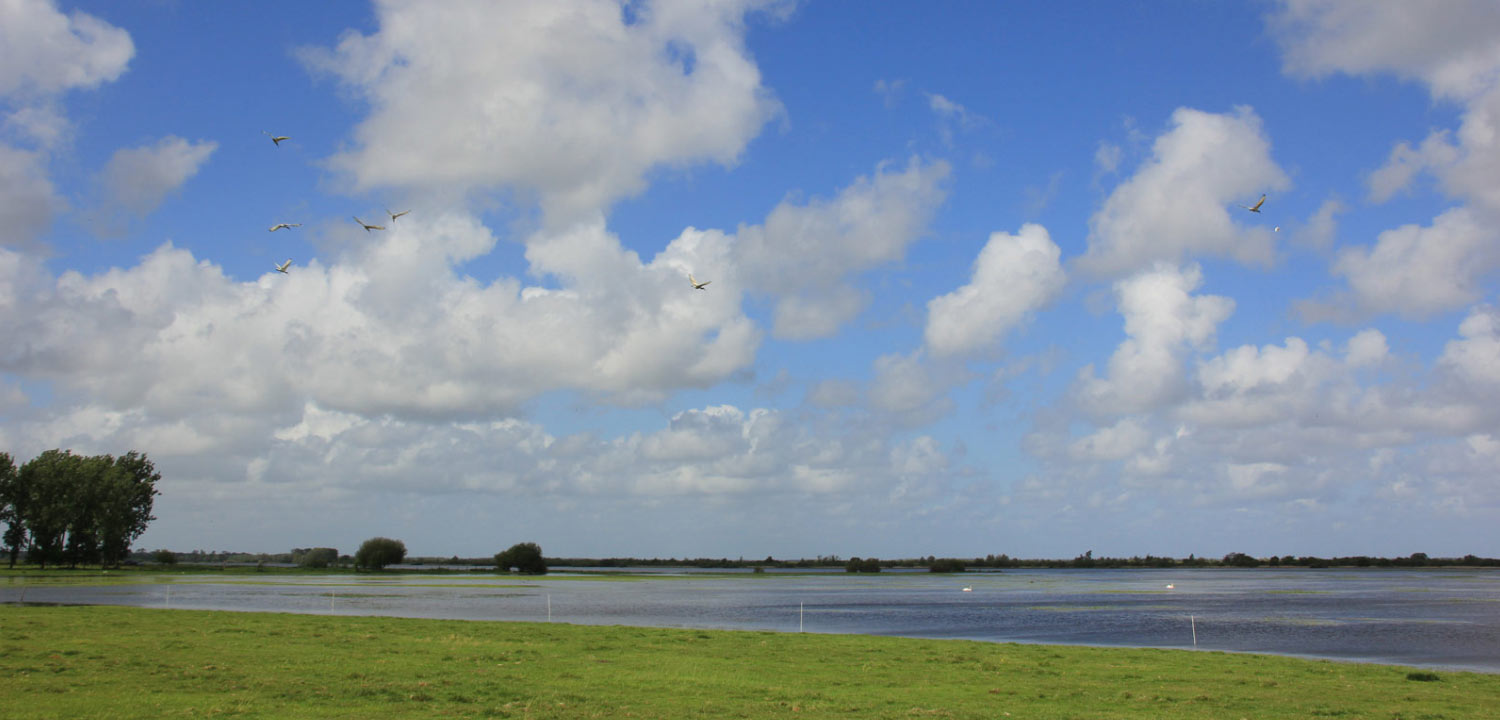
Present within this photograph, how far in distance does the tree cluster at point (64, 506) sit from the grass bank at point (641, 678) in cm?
10331

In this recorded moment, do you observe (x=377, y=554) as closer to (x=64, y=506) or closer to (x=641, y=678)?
(x=64, y=506)

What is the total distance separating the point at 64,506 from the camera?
395 feet

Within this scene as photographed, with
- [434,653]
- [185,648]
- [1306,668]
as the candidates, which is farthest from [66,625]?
[1306,668]

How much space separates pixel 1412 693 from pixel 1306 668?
5.80 meters

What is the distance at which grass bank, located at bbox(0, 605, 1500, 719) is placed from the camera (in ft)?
66.5

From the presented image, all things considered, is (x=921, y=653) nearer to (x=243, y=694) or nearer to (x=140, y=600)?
(x=243, y=694)

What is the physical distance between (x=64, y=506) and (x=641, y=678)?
127692 millimetres

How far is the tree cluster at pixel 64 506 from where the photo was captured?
400 feet

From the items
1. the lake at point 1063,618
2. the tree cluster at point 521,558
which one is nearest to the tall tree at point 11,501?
the lake at point 1063,618

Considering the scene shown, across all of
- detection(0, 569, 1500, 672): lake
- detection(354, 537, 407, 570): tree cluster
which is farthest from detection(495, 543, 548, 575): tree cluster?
detection(0, 569, 1500, 672): lake

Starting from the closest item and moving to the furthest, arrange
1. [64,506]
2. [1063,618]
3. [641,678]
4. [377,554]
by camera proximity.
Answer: [641,678], [1063,618], [64,506], [377,554]

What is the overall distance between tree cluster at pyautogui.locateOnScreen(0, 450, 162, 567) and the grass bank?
103 meters

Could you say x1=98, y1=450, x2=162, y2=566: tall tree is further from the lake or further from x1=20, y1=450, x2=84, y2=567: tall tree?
the lake

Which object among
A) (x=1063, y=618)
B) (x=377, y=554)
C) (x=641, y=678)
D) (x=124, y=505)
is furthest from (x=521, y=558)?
(x=641, y=678)
